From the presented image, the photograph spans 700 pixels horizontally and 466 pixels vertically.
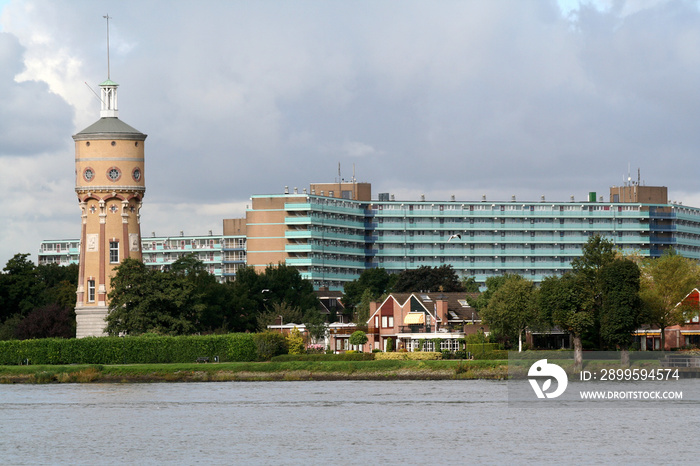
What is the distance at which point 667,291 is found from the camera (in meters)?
131

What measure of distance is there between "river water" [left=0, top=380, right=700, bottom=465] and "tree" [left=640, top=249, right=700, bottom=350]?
29.1m

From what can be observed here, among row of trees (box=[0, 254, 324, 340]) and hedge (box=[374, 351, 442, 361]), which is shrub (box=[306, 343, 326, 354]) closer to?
row of trees (box=[0, 254, 324, 340])

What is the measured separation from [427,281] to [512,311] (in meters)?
64.6

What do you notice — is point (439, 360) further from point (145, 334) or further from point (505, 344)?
point (145, 334)

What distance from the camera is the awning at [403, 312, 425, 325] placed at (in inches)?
5778

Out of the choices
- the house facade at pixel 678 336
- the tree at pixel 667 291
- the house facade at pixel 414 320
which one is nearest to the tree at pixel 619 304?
the tree at pixel 667 291

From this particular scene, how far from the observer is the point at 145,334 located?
127062mm

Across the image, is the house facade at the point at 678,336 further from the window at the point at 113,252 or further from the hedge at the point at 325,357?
the window at the point at 113,252

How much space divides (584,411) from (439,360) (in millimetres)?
36522

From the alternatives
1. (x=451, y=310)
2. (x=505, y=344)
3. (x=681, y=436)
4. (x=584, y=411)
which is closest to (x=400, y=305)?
(x=451, y=310)

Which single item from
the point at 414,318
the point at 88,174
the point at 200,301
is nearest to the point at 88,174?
the point at 88,174

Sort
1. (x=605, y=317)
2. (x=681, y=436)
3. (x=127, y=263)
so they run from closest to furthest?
(x=681, y=436) → (x=605, y=317) → (x=127, y=263)

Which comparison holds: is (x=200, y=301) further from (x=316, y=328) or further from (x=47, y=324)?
(x=47, y=324)

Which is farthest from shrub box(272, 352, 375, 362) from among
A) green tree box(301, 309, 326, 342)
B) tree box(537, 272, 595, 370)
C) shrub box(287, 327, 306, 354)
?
green tree box(301, 309, 326, 342)
